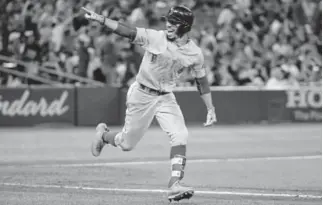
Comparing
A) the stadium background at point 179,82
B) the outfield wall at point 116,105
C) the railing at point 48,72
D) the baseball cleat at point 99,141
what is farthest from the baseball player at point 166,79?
the outfield wall at point 116,105

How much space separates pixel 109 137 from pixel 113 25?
217cm

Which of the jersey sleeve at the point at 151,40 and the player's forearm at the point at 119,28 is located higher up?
the player's forearm at the point at 119,28

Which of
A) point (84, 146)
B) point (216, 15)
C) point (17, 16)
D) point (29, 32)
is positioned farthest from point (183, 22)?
point (216, 15)

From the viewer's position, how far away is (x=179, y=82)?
19.0 meters

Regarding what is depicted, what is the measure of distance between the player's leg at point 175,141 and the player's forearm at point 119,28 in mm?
1000

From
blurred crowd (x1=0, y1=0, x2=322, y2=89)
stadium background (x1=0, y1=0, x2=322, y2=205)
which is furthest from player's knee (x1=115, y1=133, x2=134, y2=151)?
blurred crowd (x1=0, y1=0, x2=322, y2=89)

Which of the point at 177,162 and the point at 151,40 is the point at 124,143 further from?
the point at 151,40

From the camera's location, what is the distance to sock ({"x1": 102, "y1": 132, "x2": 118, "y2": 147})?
356 inches

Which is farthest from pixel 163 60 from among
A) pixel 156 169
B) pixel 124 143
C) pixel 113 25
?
pixel 156 169

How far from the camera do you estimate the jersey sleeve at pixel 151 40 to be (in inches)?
301

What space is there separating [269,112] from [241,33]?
7.70ft

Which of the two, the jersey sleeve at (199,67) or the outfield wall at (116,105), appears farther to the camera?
the outfield wall at (116,105)

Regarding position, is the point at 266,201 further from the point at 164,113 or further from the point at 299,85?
the point at 299,85

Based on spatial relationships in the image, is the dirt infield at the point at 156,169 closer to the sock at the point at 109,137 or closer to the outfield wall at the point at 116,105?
the sock at the point at 109,137
